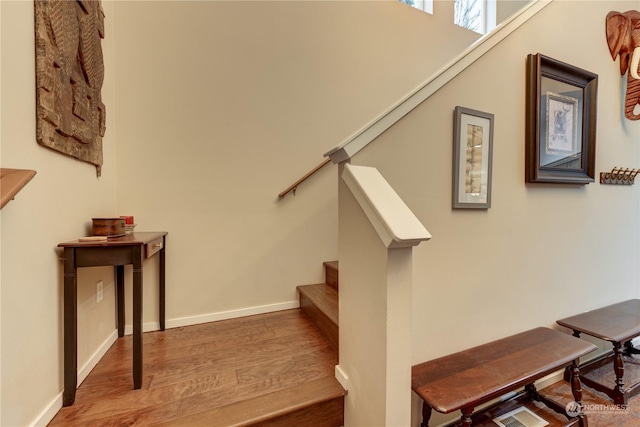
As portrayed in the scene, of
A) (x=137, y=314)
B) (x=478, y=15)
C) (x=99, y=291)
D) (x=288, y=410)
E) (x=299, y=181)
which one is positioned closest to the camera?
(x=288, y=410)

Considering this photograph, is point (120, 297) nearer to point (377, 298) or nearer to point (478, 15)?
point (377, 298)

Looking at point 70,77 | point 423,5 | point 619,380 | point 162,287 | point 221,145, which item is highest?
point 423,5

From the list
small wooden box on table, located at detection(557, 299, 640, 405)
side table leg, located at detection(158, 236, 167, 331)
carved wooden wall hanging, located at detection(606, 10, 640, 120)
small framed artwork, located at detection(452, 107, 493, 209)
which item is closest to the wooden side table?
side table leg, located at detection(158, 236, 167, 331)

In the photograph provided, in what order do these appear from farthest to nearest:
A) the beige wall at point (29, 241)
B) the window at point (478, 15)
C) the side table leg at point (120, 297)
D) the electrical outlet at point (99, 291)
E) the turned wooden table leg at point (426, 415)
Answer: the window at point (478, 15), the side table leg at point (120, 297), the electrical outlet at point (99, 291), the turned wooden table leg at point (426, 415), the beige wall at point (29, 241)

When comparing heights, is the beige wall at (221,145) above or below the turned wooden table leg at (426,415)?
above

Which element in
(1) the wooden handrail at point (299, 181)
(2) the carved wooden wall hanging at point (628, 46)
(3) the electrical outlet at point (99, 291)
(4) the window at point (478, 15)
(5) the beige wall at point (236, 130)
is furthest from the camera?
(4) the window at point (478, 15)

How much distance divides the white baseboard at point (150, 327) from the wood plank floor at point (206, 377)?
0.03m

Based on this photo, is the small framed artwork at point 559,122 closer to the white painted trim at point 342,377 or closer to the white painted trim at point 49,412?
the white painted trim at point 342,377

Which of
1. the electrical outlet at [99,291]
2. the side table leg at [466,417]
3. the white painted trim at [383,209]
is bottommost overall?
the side table leg at [466,417]

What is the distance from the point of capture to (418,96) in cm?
130

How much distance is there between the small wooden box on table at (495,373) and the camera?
1162 millimetres

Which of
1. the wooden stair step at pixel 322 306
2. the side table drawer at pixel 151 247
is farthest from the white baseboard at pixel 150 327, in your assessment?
the side table drawer at pixel 151 247

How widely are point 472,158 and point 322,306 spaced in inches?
52.3

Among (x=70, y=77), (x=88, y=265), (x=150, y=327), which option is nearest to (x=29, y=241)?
(x=88, y=265)
